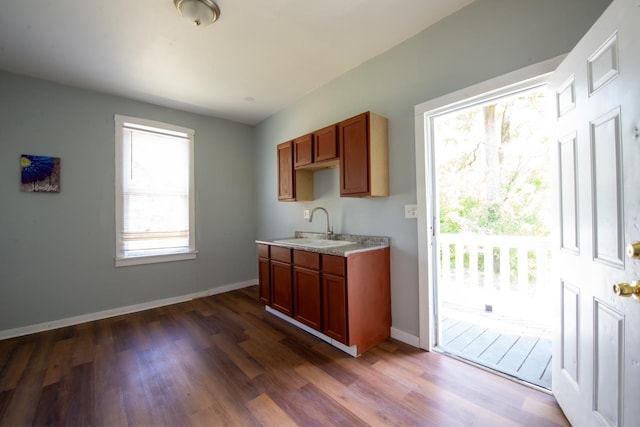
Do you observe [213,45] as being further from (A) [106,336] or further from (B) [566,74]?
(A) [106,336]

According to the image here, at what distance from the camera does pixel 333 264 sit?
2.23m

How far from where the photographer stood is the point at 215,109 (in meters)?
3.77

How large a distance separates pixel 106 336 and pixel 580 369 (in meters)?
3.74

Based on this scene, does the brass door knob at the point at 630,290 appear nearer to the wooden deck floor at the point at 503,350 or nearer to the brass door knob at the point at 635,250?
the brass door knob at the point at 635,250

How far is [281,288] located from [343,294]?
98 cm

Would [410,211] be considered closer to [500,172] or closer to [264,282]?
[264,282]

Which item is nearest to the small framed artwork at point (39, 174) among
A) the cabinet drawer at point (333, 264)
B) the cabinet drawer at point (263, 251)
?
the cabinet drawer at point (263, 251)

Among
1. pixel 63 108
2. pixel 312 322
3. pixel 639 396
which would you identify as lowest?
pixel 312 322

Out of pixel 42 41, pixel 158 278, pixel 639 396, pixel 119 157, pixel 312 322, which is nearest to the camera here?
pixel 639 396

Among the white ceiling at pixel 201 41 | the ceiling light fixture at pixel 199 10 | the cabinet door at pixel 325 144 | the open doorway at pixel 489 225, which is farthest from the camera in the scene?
the cabinet door at pixel 325 144

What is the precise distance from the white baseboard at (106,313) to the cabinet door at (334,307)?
91.9 inches

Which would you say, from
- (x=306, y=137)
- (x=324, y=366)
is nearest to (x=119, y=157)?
(x=306, y=137)

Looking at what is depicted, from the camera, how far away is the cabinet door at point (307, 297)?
7.91 ft

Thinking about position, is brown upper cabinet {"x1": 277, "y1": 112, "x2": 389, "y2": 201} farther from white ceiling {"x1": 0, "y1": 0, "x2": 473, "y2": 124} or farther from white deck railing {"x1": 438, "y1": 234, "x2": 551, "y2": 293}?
white deck railing {"x1": 438, "y1": 234, "x2": 551, "y2": 293}
